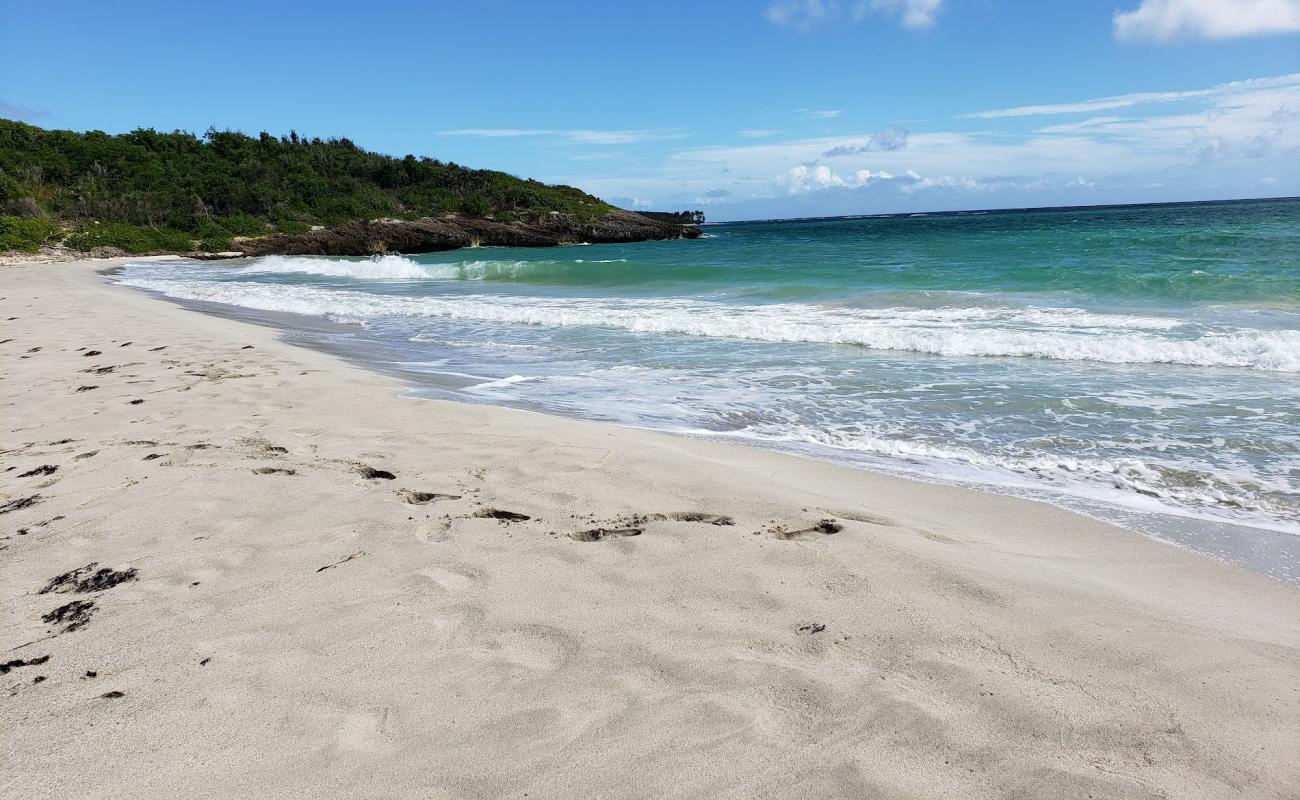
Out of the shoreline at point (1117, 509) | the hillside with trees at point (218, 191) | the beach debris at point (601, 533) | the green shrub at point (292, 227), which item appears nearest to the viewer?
the beach debris at point (601, 533)

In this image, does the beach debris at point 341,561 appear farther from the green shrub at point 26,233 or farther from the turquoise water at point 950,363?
the green shrub at point 26,233

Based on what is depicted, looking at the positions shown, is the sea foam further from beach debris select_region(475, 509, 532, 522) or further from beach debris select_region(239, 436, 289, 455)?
beach debris select_region(239, 436, 289, 455)

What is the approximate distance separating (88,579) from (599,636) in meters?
2.26

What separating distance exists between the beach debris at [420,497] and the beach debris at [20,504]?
1.95 metres

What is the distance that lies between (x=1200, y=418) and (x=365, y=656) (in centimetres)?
656

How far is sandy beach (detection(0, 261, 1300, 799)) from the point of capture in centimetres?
192

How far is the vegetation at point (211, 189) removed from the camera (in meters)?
37.6

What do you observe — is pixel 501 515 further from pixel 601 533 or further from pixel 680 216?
pixel 680 216

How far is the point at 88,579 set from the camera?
3.00m

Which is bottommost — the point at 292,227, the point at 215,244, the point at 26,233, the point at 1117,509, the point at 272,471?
the point at 1117,509

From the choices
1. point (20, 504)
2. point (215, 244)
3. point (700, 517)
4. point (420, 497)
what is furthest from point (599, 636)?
point (215, 244)

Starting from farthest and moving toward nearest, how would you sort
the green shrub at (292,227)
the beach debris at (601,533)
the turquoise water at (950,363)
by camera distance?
the green shrub at (292,227)
the turquoise water at (950,363)
the beach debris at (601,533)

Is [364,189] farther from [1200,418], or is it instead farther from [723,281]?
[1200,418]

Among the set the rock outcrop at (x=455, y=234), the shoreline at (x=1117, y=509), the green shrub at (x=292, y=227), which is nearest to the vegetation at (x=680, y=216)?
the rock outcrop at (x=455, y=234)
